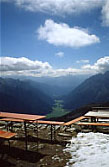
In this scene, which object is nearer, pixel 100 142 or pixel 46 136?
pixel 100 142

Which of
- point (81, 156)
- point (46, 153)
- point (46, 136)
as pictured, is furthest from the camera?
point (46, 136)

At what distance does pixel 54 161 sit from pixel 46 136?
3.12 m

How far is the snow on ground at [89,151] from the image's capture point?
486 centimetres

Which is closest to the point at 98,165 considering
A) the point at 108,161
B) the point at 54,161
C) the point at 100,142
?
the point at 108,161

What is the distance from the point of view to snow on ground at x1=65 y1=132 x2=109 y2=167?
15.9 ft

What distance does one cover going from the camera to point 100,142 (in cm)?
665

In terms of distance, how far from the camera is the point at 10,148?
21.6 ft

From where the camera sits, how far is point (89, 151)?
5773mm

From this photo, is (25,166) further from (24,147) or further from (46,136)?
(46,136)

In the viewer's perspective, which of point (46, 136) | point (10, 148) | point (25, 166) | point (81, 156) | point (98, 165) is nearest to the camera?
point (98, 165)

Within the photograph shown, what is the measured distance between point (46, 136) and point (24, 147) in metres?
1.83

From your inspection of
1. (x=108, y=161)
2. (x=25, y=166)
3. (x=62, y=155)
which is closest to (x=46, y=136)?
(x=62, y=155)

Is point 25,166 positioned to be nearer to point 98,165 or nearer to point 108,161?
point 98,165

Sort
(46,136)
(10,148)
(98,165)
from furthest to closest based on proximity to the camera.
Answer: (46,136) < (10,148) < (98,165)
